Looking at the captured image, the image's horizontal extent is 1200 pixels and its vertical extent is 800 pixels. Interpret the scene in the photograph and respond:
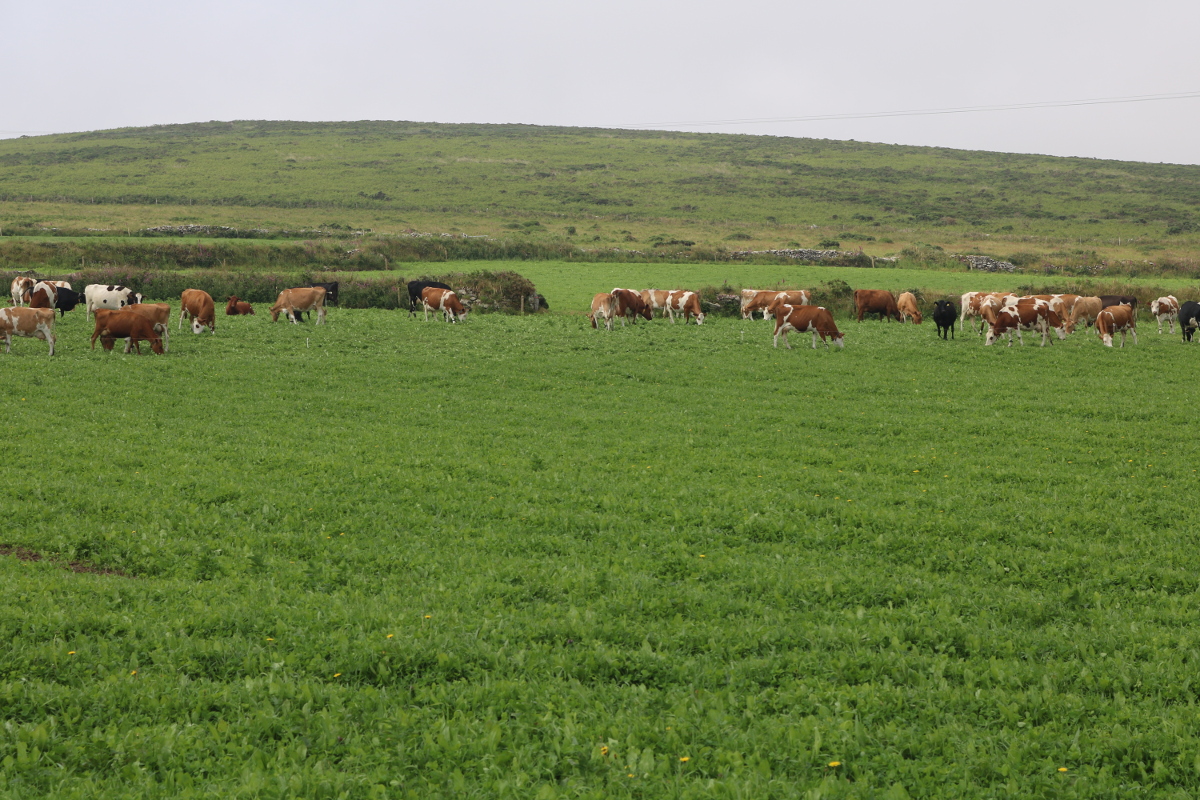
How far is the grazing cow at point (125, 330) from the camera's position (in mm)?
24312

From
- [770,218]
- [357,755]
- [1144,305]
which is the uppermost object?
[770,218]

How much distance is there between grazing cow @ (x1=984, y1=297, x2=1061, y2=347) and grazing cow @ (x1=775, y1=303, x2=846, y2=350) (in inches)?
231

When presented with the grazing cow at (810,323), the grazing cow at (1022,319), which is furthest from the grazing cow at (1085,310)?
the grazing cow at (810,323)

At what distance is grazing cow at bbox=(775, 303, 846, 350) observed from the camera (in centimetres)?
2962

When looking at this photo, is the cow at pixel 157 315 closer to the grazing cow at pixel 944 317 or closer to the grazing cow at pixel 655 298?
the grazing cow at pixel 655 298

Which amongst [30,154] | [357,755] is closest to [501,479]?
[357,755]

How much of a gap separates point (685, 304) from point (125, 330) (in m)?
24.2

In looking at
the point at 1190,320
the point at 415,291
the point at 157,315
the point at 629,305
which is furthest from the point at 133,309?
the point at 1190,320

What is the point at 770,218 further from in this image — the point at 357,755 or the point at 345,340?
the point at 357,755

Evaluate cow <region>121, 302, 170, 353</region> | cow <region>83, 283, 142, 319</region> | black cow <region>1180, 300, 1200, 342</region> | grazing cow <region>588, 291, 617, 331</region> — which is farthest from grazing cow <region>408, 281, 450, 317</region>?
black cow <region>1180, 300, 1200, 342</region>

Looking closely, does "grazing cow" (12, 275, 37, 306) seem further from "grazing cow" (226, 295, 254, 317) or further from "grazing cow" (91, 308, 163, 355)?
"grazing cow" (91, 308, 163, 355)

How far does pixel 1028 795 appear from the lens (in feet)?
18.4

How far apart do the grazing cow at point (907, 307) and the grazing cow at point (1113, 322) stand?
33.5 feet

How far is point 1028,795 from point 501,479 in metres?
9.28
